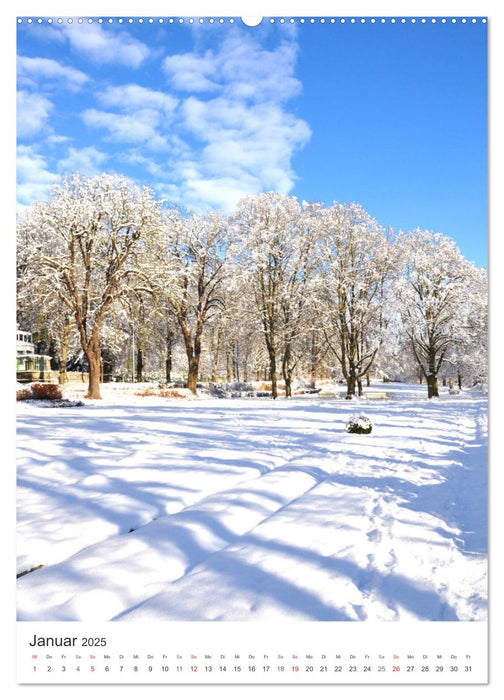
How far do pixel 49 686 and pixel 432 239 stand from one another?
19223 millimetres

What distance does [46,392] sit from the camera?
15.7m

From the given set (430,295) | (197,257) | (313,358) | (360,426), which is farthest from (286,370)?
(360,426)

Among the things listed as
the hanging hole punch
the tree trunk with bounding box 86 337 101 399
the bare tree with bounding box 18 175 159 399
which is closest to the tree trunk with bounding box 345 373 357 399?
the bare tree with bounding box 18 175 159 399

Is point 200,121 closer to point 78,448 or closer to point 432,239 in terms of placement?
point 78,448

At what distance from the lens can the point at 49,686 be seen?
219cm

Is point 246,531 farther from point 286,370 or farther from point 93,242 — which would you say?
point 286,370

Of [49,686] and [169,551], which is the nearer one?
[49,686]

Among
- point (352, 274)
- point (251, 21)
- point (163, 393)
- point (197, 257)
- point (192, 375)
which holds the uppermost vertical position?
point (197, 257)

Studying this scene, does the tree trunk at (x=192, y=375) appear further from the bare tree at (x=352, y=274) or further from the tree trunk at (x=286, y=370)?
the bare tree at (x=352, y=274)

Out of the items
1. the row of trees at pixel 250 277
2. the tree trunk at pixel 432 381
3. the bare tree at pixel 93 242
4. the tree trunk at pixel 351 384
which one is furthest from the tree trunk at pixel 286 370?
the bare tree at pixel 93 242

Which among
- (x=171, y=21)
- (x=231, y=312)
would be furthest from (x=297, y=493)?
(x=231, y=312)

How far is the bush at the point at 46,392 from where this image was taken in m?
15.2

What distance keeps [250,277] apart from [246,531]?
19963mm
